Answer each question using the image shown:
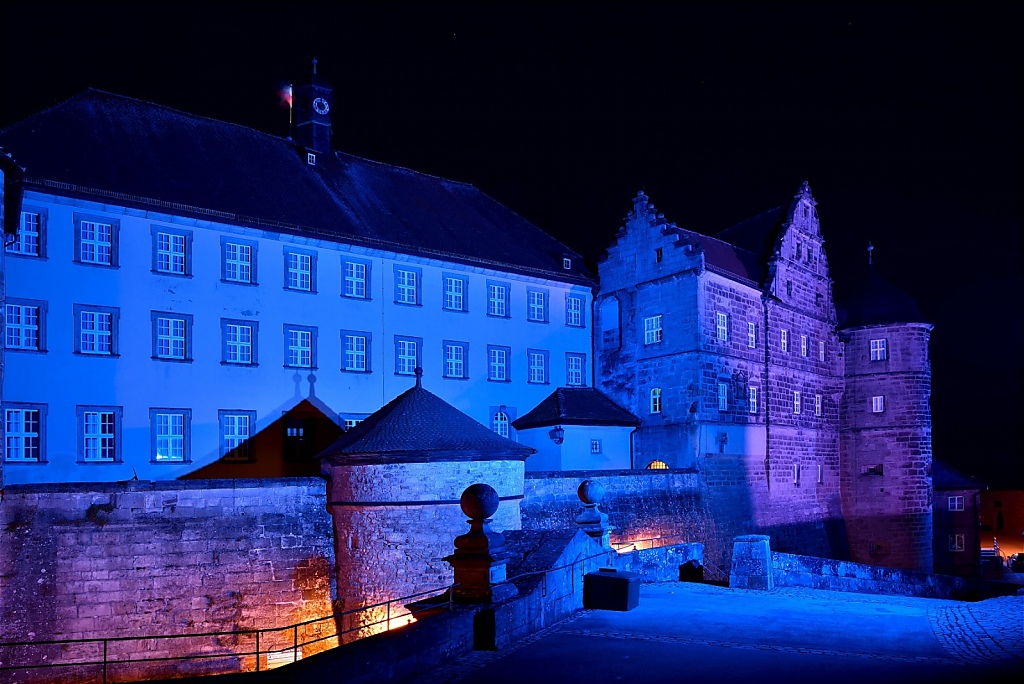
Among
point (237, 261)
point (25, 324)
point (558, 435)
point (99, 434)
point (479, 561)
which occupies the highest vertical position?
point (237, 261)

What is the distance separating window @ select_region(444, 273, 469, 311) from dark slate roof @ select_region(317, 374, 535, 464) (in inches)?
443

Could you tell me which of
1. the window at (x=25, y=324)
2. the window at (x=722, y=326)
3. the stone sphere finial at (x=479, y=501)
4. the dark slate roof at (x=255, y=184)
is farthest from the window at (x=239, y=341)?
the stone sphere finial at (x=479, y=501)

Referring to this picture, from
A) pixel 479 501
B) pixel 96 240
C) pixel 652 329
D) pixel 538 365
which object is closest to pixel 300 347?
pixel 96 240

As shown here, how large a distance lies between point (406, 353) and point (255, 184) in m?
7.50

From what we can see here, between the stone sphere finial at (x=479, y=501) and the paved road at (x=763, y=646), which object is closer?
the paved road at (x=763, y=646)

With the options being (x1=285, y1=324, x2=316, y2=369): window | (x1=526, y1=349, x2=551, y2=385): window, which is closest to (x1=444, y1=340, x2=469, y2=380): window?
(x1=526, y1=349, x2=551, y2=385): window

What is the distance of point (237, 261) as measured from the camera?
30.9m

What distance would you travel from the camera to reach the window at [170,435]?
2880 cm

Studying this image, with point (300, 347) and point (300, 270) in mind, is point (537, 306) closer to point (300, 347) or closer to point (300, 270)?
point (300, 270)

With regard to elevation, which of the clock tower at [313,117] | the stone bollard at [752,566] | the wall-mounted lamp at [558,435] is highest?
the clock tower at [313,117]

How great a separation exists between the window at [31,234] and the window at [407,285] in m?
11.4

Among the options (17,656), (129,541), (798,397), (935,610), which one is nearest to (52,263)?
(129,541)

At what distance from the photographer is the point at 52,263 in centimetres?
2730

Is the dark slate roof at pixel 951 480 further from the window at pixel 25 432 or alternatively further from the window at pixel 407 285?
the window at pixel 25 432
